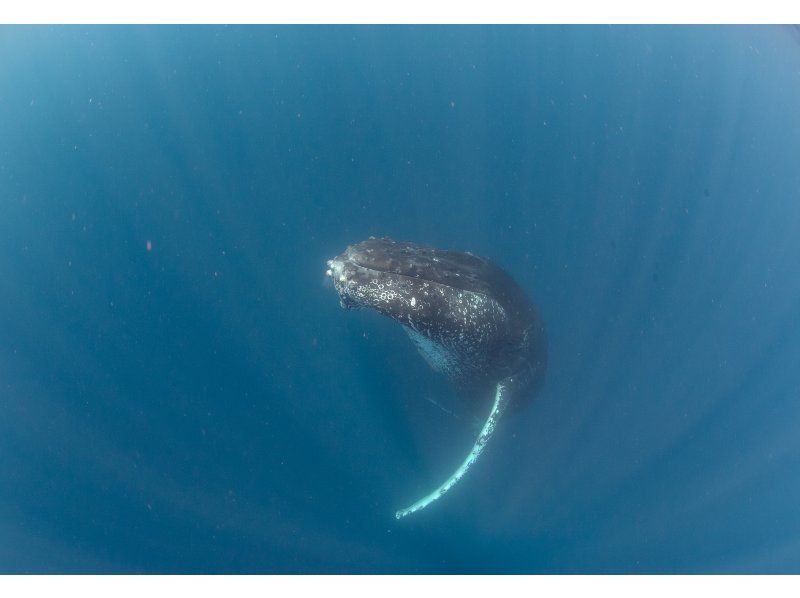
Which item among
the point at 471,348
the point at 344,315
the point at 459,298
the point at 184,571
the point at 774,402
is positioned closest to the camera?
the point at 459,298

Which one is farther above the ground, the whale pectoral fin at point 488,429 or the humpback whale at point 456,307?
the humpback whale at point 456,307

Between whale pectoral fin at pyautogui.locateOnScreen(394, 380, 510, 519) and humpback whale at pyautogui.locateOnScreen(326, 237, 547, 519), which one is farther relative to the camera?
whale pectoral fin at pyautogui.locateOnScreen(394, 380, 510, 519)

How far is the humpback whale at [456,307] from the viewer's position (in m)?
8.17

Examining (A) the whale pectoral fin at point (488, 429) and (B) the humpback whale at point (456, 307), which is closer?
(B) the humpback whale at point (456, 307)

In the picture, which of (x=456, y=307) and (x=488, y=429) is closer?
(x=456, y=307)

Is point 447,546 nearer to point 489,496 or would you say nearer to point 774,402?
point 489,496

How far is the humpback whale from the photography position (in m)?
8.17

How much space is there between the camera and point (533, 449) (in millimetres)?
12930

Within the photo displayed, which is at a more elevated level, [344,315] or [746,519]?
[344,315]

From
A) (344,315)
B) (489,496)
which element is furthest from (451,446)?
(344,315)

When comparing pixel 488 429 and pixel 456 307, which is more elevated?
pixel 456 307

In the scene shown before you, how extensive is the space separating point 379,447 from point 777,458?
41.5 ft

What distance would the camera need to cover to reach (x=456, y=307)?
27.3ft

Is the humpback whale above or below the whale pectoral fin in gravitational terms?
above
